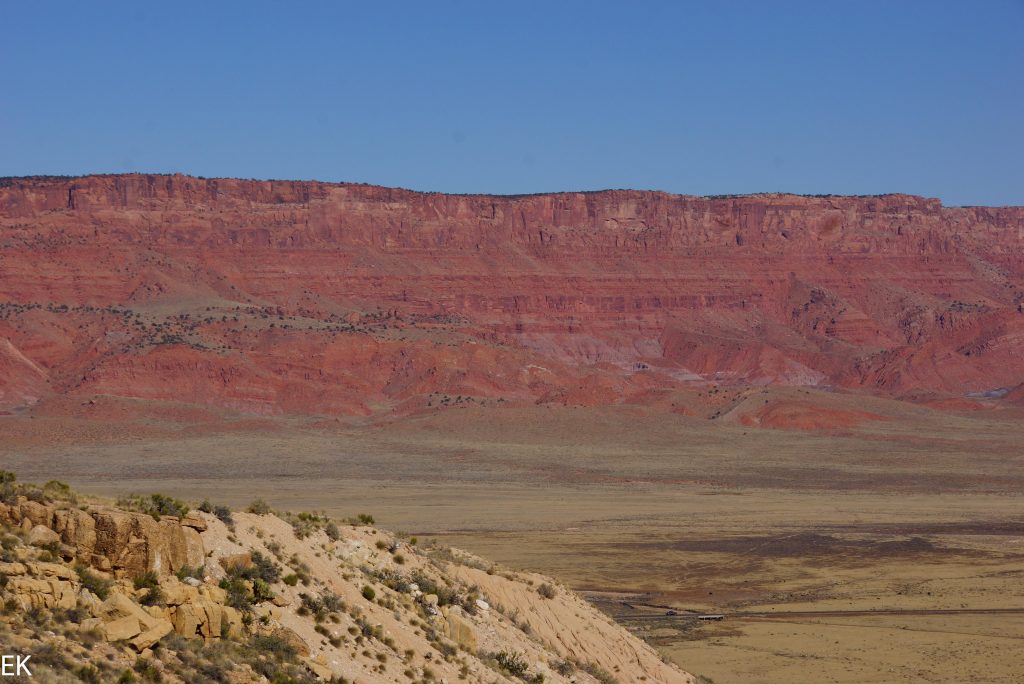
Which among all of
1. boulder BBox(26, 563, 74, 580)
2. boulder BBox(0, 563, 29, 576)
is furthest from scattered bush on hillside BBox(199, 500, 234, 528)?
boulder BBox(0, 563, 29, 576)

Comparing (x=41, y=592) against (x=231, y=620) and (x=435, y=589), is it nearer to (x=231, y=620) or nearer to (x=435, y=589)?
(x=231, y=620)

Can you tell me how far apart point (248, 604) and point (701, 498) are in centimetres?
5698

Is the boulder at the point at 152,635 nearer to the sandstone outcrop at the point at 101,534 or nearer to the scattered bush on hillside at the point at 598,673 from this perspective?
the sandstone outcrop at the point at 101,534

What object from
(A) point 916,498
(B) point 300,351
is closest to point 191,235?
(B) point 300,351

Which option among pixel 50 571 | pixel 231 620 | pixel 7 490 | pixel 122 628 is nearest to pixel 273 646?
pixel 231 620

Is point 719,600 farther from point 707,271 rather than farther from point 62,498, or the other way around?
point 707,271

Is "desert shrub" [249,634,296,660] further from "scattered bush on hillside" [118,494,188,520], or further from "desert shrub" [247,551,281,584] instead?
"scattered bush on hillside" [118,494,188,520]

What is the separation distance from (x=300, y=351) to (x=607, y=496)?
57.4 metres

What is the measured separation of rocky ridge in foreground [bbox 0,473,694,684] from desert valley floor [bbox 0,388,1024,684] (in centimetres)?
1073

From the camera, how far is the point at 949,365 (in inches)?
5792

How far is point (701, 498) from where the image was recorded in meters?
70.9

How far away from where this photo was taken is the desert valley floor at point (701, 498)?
34.7m

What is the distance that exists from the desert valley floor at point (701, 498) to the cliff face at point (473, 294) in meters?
14.4

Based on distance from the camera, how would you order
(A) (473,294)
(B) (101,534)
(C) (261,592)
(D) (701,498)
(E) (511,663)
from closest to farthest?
(B) (101,534), (C) (261,592), (E) (511,663), (D) (701,498), (A) (473,294)
